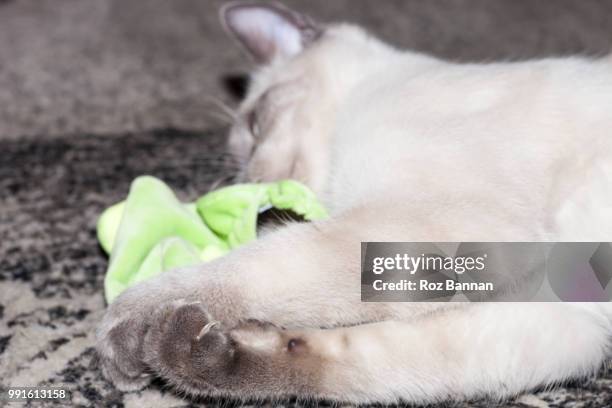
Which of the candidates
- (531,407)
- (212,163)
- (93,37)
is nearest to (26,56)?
(93,37)

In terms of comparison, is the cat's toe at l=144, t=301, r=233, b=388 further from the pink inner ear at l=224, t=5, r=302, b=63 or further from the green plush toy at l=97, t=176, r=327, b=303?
the pink inner ear at l=224, t=5, r=302, b=63

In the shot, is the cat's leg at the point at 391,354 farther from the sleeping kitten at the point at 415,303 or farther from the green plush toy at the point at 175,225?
the green plush toy at the point at 175,225

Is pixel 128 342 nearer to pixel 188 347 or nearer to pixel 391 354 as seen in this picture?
pixel 188 347

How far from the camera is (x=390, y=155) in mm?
1267

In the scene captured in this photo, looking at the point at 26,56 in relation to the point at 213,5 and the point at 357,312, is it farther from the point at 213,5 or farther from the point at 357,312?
the point at 357,312

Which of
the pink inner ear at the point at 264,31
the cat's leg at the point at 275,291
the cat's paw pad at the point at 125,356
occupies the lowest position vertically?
the cat's paw pad at the point at 125,356

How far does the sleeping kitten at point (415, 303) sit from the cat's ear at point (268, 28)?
1.93ft

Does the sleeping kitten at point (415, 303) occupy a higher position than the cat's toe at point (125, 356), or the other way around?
the sleeping kitten at point (415, 303)

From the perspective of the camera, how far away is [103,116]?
2254 mm

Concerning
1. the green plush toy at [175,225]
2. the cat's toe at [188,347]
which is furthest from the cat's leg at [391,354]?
the green plush toy at [175,225]

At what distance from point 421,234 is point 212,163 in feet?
3.12

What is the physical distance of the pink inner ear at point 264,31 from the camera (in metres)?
1.92

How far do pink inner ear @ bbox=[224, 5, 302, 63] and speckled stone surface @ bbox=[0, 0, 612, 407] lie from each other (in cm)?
30

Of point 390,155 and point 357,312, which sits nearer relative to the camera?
point 357,312
